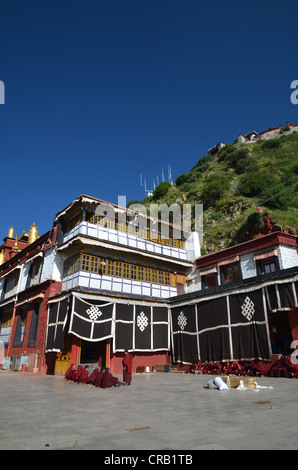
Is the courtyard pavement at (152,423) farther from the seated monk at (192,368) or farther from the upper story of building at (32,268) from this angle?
the upper story of building at (32,268)

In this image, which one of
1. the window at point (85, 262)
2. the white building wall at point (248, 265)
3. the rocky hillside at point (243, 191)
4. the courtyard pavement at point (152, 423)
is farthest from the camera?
the rocky hillside at point (243, 191)

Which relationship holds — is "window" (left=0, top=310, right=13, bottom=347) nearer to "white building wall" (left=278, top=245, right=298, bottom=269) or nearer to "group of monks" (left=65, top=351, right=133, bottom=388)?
"group of monks" (left=65, top=351, right=133, bottom=388)

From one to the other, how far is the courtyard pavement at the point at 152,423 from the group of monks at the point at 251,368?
545 cm

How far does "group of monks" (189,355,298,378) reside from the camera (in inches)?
496

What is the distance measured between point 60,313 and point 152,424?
1368 cm

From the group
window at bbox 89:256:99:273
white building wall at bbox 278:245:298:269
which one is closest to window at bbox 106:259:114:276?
window at bbox 89:256:99:273

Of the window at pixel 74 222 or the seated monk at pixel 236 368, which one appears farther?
the window at pixel 74 222

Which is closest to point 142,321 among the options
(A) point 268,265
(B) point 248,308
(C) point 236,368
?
(C) point 236,368

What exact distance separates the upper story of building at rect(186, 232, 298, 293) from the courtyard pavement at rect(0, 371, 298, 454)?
991 cm

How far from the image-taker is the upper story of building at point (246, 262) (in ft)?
62.3

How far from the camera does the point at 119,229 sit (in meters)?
21.1

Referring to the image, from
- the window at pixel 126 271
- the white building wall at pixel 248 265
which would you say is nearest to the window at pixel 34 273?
the window at pixel 126 271

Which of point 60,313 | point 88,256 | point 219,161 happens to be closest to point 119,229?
point 88,256

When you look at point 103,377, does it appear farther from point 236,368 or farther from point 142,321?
point 142,321
